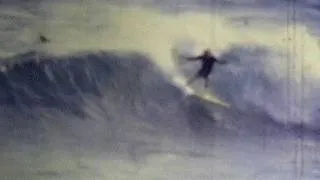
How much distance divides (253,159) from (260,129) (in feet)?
0.23

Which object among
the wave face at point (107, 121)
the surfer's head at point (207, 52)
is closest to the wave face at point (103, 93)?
the wave face at point (107, 121)

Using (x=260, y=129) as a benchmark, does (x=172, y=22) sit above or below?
above

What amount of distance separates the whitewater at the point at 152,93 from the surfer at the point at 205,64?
0.01 meters

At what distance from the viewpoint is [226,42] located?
4.74 ft

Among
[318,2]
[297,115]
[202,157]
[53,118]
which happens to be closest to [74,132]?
[53,118]

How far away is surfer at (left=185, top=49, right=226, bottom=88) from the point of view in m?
1.42

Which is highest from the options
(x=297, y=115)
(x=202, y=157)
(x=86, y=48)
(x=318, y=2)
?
(x=318, y=2)

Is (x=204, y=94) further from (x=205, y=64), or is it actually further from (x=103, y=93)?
(x=103, y=93)

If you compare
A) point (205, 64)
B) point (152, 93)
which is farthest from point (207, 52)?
point (152, 93)

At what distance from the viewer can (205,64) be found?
143 cm

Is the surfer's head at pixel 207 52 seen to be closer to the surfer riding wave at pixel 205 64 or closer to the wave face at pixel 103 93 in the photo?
the surfer riding wave at pixel 205 64

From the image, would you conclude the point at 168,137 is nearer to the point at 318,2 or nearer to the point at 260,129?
the point at 260,129

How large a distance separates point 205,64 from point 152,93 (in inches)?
5.5

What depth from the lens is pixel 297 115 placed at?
4.68 ft
